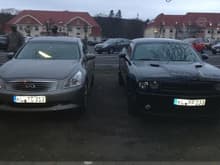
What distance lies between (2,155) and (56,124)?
5.21ft

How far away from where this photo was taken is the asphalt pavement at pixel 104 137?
5.52 m

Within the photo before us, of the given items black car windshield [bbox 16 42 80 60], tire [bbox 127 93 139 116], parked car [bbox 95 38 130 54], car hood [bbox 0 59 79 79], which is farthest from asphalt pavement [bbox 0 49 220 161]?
parked car [bbox 95 38 130 54]

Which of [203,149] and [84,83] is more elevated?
[84,83]

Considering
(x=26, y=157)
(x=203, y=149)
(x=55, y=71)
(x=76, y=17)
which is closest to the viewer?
(x=26, y=157)

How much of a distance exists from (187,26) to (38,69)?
296 feet

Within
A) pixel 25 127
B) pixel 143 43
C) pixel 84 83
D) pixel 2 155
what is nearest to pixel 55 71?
pixel 84 83

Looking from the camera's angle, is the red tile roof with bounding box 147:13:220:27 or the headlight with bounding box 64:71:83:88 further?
the red tile roof with bounding box 147:13:220:27

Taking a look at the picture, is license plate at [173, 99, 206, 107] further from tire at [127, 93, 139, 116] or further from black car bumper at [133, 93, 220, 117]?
tire at [127, 93, 139, 116]

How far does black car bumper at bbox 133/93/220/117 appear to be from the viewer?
6.58m

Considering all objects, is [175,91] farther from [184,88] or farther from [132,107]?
[132,107]

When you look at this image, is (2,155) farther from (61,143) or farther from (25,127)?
(25,127)

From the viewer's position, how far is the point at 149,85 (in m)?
6.68

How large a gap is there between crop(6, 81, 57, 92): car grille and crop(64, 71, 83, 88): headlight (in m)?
0.29

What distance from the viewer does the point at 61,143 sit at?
19.6ft
